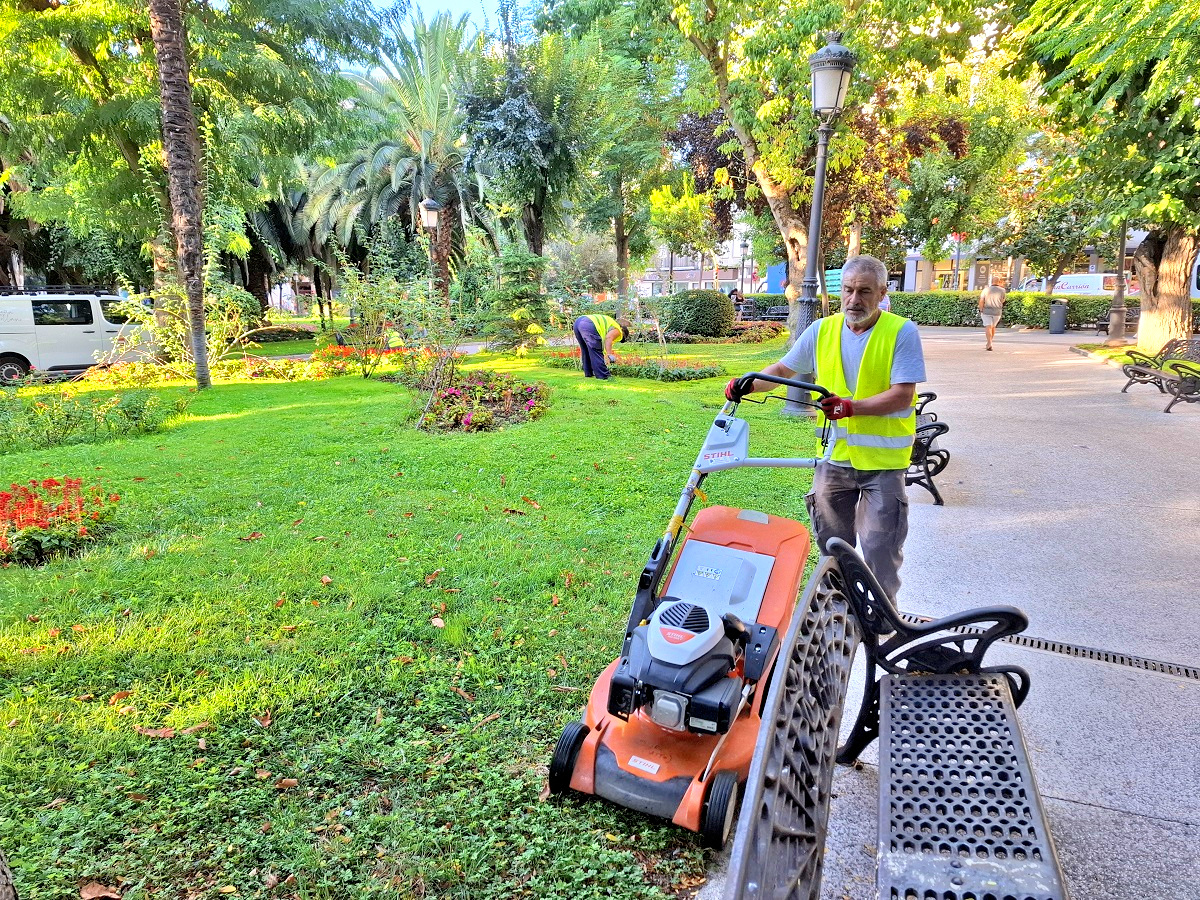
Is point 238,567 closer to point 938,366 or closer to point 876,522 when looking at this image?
point 876,522

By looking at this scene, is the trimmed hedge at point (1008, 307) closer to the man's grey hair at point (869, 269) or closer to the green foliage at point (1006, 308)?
the green foliage at point (1006, 308)

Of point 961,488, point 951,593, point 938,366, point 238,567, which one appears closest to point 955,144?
point 938,366

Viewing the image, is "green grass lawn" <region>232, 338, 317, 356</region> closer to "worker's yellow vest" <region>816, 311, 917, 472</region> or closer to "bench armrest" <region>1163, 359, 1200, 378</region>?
"worker's yellow vest" <region>816, 311, 917, 472</region>

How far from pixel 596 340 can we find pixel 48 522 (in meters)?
9.54

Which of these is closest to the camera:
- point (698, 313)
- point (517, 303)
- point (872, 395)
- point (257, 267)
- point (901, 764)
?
point (901, 764)

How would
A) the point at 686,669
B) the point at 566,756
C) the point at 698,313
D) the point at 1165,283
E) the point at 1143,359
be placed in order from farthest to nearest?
the point at 698,313
the point at 1165,283
the point at 1143,359
the point at 566,756
the point at 686,669

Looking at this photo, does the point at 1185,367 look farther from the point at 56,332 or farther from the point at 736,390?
the point at 56,332

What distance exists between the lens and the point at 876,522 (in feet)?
10.7

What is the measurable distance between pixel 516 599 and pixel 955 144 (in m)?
30.2

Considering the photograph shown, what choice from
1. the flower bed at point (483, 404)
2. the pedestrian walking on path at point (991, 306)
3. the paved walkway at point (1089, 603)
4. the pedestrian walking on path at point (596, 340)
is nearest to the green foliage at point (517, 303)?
the pedestrian walking on path at point (596, 340)

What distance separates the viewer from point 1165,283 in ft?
45.5

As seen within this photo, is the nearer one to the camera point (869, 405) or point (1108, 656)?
point (869, 405)

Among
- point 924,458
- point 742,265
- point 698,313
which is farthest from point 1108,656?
point 742,265

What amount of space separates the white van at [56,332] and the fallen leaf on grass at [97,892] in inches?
571
